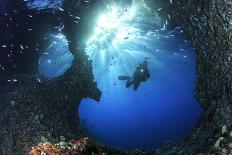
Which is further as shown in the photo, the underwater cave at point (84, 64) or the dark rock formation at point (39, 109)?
the dark rock formation at point (39, 109)

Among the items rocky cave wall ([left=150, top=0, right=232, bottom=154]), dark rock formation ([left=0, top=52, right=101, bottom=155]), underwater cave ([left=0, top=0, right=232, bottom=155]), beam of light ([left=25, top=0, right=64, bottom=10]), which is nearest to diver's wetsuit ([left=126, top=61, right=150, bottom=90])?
underwater cave ([left=0, top=0, right=232, bottom=155])

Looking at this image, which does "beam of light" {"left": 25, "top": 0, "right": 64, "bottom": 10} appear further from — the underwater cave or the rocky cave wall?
the rocky cave wall

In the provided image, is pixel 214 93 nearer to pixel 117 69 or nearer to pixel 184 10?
pixel 184 10

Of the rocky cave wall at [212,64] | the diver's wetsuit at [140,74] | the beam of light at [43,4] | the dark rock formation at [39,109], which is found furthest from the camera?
the diver's wetsuit at [140,74]

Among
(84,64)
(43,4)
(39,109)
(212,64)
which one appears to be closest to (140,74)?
(84,64)

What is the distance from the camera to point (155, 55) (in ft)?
107

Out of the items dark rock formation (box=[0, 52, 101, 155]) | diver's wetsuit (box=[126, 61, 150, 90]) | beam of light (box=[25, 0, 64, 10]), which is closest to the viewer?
dark rock formation (box=[0, 52, 101, 155])

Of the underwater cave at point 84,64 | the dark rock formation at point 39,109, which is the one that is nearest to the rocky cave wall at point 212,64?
the underwater cave at point 84,64

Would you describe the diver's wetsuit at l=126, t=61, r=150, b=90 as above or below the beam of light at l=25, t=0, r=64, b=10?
below

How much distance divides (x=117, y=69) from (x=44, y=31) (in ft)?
76.8

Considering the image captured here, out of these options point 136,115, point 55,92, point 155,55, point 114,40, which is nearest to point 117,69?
point 155,55

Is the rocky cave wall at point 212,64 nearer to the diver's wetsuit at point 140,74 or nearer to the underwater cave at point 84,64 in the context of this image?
the underwater cave at point 84,64

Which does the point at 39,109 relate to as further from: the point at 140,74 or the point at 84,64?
the point at 140,74

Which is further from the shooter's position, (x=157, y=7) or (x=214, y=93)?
(x=157, y=7)
